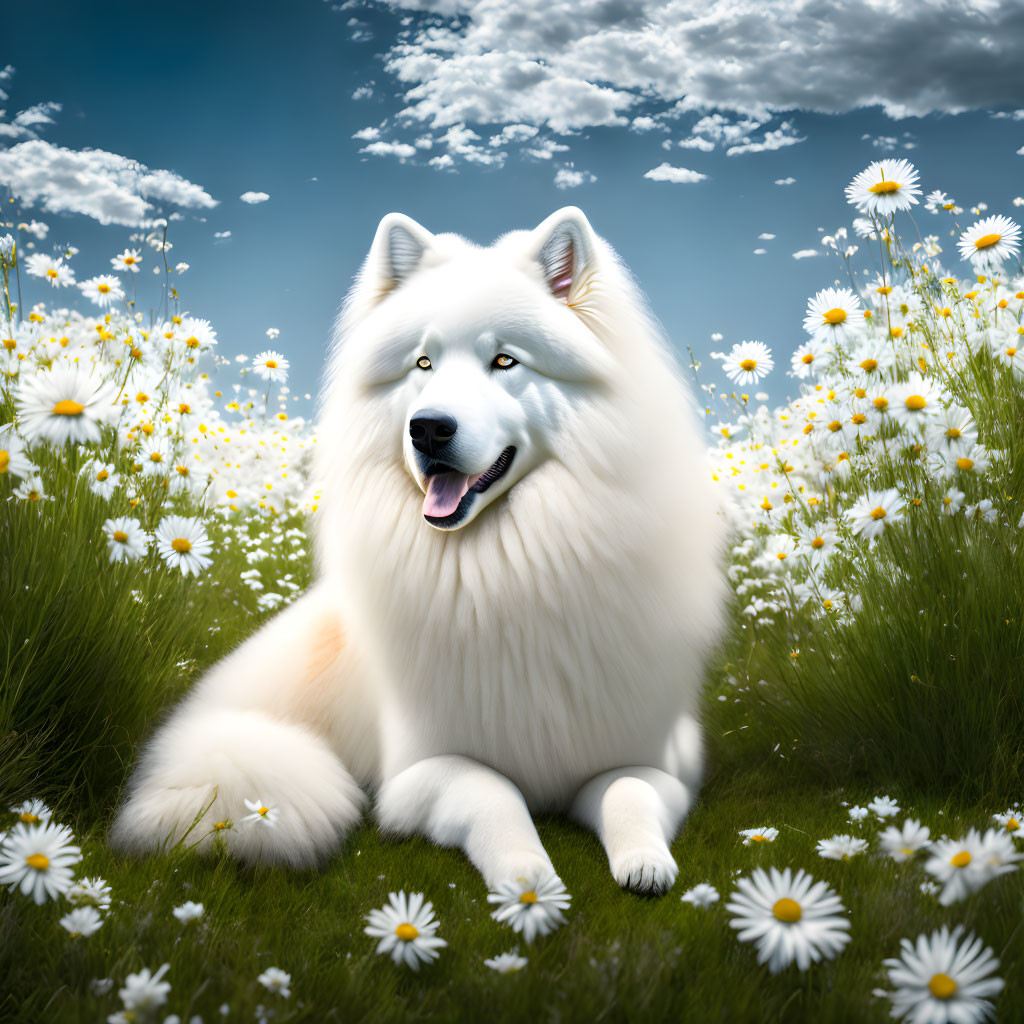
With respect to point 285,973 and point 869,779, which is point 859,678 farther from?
point 285,973

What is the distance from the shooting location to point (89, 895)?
1.85 m

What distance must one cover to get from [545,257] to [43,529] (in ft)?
6.61

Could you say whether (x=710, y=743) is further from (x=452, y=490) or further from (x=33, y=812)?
(x=33, y=812)

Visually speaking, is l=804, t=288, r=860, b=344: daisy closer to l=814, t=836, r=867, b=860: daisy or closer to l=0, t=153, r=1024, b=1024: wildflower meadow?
l=0, t=153, r=1024, b=1024: wildflower meadow

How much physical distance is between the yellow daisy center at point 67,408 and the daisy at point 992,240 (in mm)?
3482

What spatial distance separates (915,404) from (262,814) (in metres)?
2.60

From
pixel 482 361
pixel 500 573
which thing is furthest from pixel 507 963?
pixel 482 361

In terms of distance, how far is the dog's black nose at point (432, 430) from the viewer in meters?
2.37

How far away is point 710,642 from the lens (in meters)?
3.10

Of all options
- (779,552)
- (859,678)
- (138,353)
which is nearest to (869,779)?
(859,678)

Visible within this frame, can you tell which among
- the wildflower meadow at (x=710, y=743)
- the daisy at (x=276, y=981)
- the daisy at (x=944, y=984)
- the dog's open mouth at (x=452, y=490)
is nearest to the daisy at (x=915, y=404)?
the wildflower meadow at (x=710, y=743)

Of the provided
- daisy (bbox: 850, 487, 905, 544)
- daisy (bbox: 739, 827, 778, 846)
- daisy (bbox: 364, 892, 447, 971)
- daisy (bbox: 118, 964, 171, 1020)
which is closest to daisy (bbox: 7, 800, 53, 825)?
daisy (bbox: 118, 964, 171, 1020)

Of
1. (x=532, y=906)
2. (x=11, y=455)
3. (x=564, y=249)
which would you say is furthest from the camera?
(x=564, y=249)

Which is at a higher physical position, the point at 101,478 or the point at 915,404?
the point at 915,404
